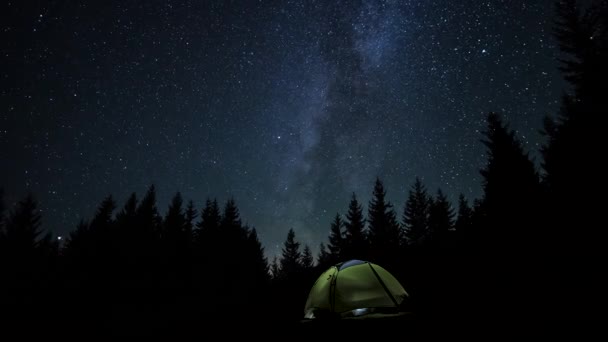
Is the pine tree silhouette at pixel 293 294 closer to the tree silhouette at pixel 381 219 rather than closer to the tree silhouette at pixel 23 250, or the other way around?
the tree silhouette at pixel 381 219

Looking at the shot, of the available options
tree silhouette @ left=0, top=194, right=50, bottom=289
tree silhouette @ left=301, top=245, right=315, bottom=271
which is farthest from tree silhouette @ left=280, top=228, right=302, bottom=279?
Answer: tree silhouette @ left=0, top=194, right=50, bottom=289

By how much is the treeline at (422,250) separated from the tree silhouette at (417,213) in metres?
0.19

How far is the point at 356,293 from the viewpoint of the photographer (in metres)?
7.05

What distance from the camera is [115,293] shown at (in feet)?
98.8

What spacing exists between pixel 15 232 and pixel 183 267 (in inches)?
888

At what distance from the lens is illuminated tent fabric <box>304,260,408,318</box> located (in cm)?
686

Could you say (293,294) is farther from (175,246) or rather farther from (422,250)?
(175,246)

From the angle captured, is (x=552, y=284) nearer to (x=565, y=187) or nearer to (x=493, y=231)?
(x=493, y=231)

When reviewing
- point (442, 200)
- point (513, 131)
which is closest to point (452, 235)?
point (513, 131)

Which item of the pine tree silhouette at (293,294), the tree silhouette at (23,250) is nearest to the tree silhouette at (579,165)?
the pine tree silhouette at (293,294)

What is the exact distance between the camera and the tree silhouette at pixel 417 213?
40031mm

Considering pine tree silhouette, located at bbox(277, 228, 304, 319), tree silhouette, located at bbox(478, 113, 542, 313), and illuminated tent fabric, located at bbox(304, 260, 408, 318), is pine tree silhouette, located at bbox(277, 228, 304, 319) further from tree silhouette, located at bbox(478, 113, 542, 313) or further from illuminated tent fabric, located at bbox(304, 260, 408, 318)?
tree silhouette, located at bbox(478, 113, 542, 313)

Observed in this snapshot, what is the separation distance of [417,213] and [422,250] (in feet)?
98.2

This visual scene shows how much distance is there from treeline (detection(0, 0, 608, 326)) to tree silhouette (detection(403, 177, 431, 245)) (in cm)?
19
